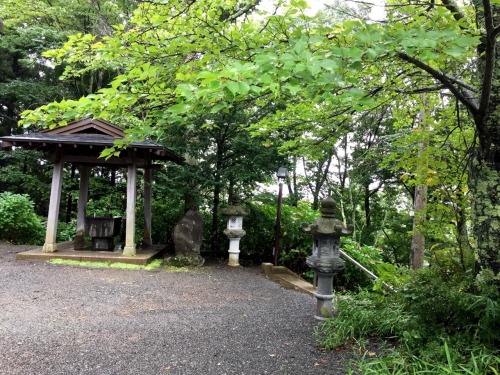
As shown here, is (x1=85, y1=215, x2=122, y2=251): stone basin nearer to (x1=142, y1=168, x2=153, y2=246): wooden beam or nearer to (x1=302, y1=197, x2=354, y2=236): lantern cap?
(x1=142, y1=168, x2=153, y2=246): wooden beam

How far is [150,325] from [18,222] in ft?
23.6

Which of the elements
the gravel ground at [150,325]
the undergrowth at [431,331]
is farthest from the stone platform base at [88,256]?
the undergrowth at [431,331]

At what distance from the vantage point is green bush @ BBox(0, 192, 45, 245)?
8.69m

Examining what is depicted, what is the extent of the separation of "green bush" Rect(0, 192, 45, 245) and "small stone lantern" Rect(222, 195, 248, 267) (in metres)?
5.46

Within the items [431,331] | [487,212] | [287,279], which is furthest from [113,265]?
[487,212]

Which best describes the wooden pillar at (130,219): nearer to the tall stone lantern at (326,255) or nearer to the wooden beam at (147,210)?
the wooden beam at (147,210)

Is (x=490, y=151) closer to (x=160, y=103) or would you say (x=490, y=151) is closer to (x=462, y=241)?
(x=462, y=241)

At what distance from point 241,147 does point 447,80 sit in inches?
213

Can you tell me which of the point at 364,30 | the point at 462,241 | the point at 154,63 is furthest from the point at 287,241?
the point at 364,30

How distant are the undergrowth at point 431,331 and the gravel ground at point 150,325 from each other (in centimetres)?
34

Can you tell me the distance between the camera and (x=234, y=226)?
7723 millimetres

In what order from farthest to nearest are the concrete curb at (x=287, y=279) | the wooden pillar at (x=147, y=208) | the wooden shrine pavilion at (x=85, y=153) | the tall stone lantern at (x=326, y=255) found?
the wooden pillar at (x=147, y=208) → the wooden shrine pavilion at (x=85, y=153) → the concrete curb at (x=287, y=279) → the tall stone lantern at (x=326, y=255)

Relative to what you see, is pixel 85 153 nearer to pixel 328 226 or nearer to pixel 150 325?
pixel 150 325

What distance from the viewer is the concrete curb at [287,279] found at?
5750mm
